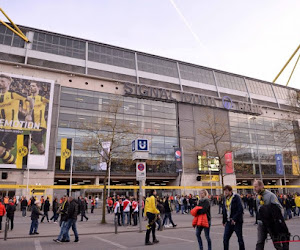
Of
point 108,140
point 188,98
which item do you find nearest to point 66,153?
point 108,140

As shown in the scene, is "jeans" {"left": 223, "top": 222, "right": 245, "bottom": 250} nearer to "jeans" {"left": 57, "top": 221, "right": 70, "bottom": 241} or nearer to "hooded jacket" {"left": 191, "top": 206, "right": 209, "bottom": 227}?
"hooded jacket" {"left": 191, "top": 206, "right": 209, "bottom": 227}

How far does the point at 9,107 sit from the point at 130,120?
58.5 feet

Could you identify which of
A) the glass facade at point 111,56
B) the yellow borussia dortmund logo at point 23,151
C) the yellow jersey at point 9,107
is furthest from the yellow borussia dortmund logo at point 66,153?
the glass facade at point 111,56

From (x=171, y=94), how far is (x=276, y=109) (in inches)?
1138

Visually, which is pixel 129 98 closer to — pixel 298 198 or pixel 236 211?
pixel 298 198

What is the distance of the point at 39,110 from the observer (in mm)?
36906

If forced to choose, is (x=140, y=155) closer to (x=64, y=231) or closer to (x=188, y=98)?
(x=64, y=231)

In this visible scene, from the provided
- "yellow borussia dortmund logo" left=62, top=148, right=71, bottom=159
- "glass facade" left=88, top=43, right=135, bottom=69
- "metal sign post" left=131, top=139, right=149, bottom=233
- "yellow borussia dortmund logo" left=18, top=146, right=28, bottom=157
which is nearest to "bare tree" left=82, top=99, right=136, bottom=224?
"metal sign post" left=131, top=139, right=149, bottom=233

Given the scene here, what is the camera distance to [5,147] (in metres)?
33.8

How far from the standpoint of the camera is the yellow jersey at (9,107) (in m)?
34.4

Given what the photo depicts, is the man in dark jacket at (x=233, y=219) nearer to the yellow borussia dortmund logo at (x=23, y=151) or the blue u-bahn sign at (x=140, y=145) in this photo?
the blue u-bahn sign at (x=140, y=145)

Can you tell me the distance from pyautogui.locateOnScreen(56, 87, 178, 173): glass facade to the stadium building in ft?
0.50

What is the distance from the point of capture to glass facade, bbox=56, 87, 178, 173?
38.9 m

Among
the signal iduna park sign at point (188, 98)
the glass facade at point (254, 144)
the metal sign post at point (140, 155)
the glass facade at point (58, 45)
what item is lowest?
the metal sign post at point (140, 155)
